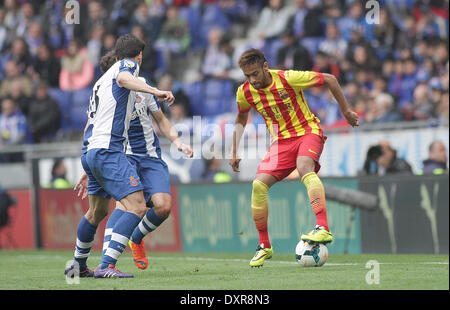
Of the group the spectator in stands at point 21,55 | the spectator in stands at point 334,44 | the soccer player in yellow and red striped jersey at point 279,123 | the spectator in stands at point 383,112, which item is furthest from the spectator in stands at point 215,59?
the soccer player in yellow and red striped jersey at point 279,123

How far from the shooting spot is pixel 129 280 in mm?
7262

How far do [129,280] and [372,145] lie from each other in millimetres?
5695

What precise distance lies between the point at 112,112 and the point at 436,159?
548 centimetres

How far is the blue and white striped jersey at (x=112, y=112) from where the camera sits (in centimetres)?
735

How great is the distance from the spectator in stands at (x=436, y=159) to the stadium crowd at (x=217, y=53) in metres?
1.00

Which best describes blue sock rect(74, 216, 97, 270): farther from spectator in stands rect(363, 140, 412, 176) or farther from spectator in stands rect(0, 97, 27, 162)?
spectator in stands rect(0, 97, 27, 162)

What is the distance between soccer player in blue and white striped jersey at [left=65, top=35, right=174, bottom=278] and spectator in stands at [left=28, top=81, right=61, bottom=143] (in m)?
10.3

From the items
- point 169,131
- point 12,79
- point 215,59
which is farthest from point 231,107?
point 169,131

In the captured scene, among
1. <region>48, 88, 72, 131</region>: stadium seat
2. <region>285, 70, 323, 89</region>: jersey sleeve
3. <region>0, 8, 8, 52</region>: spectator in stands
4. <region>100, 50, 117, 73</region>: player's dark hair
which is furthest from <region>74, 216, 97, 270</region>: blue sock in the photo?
<region>0, 8, 8, 52</region>: spectator in stands

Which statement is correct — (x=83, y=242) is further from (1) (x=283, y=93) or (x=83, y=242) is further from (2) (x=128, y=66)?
(1) (x=283, y=93)

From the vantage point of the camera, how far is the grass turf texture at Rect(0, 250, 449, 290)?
652cm

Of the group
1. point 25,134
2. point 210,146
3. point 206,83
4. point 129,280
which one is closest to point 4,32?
point 25,134

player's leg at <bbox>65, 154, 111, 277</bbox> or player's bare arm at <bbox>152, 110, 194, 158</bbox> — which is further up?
player's bare arm at <bbox>152, 110, 194, 158</bbox>
